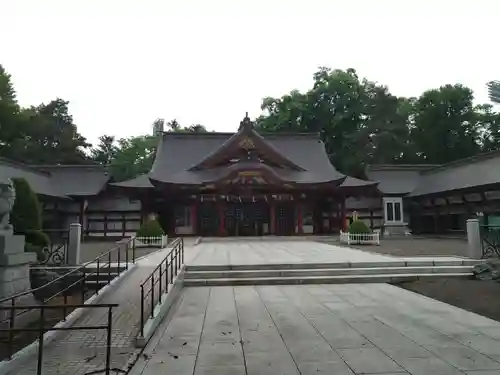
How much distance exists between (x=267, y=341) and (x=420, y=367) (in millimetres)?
1895

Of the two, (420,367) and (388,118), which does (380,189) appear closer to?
(388,118)

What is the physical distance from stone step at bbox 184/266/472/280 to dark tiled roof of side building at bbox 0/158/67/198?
17.5m

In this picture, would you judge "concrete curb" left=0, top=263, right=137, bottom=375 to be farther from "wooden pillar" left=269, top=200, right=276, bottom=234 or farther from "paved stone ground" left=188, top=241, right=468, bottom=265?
"wooden pillar" left=269, top=200, right=276, bottom=234

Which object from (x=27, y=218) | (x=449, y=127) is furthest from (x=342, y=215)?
(x=449, y=127)

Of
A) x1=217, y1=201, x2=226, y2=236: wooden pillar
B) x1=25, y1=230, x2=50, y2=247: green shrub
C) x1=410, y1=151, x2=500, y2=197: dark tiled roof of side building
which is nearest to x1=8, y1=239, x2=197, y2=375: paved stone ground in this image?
x1=25, y1=230, x2=50, y2=247: green shrub

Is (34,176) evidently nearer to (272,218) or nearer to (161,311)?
(272,218)

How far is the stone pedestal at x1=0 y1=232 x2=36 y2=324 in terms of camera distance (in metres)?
8.23

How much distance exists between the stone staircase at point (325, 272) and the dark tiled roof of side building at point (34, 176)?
57.3 ft

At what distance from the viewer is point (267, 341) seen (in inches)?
211

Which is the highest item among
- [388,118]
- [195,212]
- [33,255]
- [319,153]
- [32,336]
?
[388,118]

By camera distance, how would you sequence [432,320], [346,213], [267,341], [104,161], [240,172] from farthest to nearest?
[104,161] → [346,213] → [240,172] → [432,320] → [267,341]

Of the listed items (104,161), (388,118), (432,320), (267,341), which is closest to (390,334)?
(432,320)

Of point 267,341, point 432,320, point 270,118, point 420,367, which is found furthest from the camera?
point 270,118

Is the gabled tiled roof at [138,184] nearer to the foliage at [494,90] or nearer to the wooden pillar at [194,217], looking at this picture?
the wooden pillar at [194,217]
